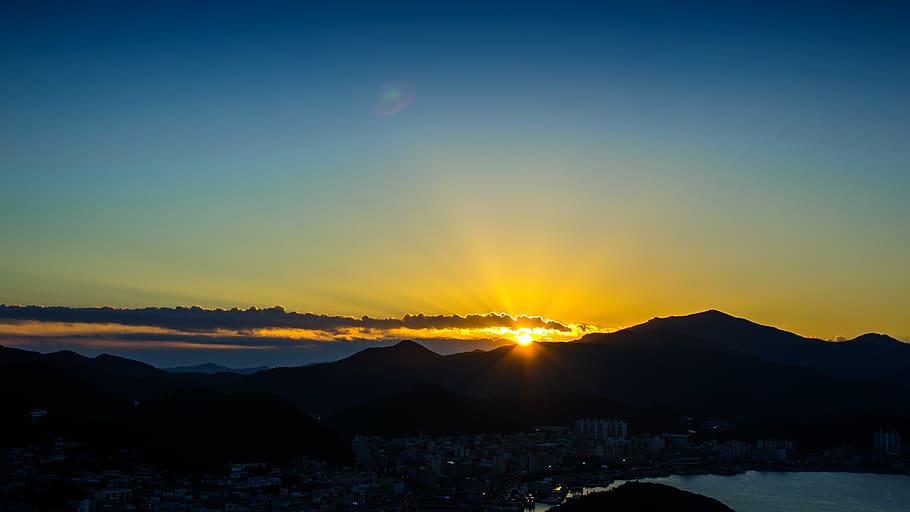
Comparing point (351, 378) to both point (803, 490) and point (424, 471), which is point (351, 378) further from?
point (803, 490)

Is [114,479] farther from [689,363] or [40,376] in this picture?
[689,363]

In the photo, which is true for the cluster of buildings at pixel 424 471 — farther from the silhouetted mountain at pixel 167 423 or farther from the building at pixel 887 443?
the silhouetted mountain at pixel 167 423

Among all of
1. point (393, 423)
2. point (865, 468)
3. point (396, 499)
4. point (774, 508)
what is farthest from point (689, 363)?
point (396, 499)

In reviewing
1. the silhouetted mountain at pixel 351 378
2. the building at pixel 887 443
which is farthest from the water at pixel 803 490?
the silhouetted mountain at pixel 351 378

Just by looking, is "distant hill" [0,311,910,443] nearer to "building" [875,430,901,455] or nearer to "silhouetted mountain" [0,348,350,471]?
"building" [875,430,901,455]

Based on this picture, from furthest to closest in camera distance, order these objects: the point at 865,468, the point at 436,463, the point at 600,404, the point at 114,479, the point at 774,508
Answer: the point at 600,404
the point at 865,468
the point at 436,463
the point at 774,508
the point at 114,479

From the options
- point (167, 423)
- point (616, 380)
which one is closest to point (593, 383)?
point (616, 380)
